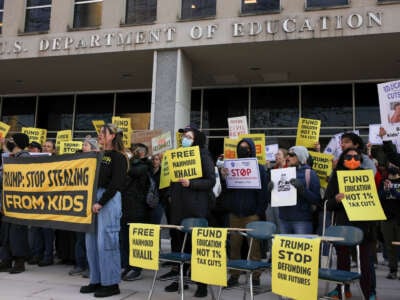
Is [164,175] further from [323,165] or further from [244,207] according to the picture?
[323,165]

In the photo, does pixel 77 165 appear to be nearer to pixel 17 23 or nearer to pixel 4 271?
pixel 4 271

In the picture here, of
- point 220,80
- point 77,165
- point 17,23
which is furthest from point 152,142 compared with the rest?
point 17,23

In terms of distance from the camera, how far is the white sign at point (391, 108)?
17.5ft

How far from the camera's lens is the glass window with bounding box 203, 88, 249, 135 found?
15.2 metres

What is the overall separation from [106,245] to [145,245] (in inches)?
18.8

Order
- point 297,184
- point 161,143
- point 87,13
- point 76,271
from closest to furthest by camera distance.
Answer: point 297,184 → point 76,271 → point 161,143 → point 87,13

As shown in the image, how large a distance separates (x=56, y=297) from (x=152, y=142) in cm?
341

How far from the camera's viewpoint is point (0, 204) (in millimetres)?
6652

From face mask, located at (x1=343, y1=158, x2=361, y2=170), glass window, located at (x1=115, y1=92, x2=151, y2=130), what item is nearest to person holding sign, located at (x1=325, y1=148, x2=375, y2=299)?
face mask, located at (x1=343, y1=158, x2=361, y2=170)

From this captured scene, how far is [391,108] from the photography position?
548cm

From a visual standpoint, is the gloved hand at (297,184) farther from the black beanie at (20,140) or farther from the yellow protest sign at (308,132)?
the black beanie at (20,140)

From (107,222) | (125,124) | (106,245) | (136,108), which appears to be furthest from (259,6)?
(106,245)

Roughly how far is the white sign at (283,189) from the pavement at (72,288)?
1191 mm

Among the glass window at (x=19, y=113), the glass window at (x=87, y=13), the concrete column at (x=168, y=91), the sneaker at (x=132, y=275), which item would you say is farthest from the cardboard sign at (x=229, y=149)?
the glass window at (x=19, y=113)
